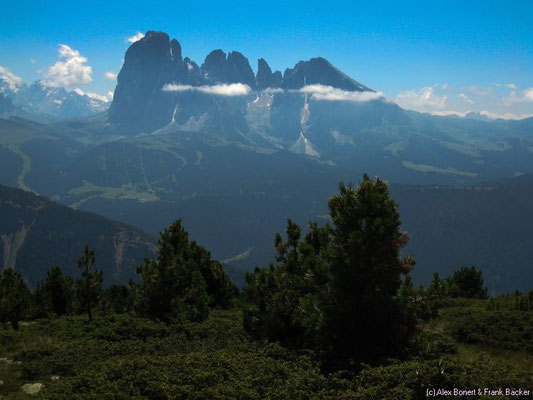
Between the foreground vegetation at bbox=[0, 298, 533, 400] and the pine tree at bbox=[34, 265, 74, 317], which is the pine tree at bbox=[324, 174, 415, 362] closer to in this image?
the foreground vegetation at bbox=[0, 298, 533, 400]

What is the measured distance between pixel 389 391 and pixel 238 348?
1054 centimetres

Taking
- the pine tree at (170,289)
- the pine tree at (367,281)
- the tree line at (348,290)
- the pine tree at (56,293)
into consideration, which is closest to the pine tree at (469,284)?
the pine tree at (170,289)

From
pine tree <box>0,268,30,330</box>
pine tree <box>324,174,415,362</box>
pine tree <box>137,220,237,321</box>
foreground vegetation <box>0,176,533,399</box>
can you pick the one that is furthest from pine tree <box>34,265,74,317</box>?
pine tree <box>324,174,415,362</box>

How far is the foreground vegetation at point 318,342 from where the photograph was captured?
51.5 feet

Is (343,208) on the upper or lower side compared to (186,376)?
upper

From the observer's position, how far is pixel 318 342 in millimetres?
20688

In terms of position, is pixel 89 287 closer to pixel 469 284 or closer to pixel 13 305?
pixel 13 305

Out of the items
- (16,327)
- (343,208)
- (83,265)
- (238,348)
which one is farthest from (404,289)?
(16,327)

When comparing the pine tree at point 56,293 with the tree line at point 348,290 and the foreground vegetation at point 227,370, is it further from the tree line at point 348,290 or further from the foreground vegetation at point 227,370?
the tree line at point 348,290

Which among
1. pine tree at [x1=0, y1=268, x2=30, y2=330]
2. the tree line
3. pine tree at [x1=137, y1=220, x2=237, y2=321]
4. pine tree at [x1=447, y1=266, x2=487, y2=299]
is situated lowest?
pine tree at [x1=447, y1=266, x2=487, y2=299]

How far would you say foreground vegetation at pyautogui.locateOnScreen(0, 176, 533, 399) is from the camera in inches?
619

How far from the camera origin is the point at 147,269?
116 ft

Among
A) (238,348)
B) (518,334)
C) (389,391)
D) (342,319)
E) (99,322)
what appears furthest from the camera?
(99,322)

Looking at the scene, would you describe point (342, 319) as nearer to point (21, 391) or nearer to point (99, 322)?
point (21, 391)
